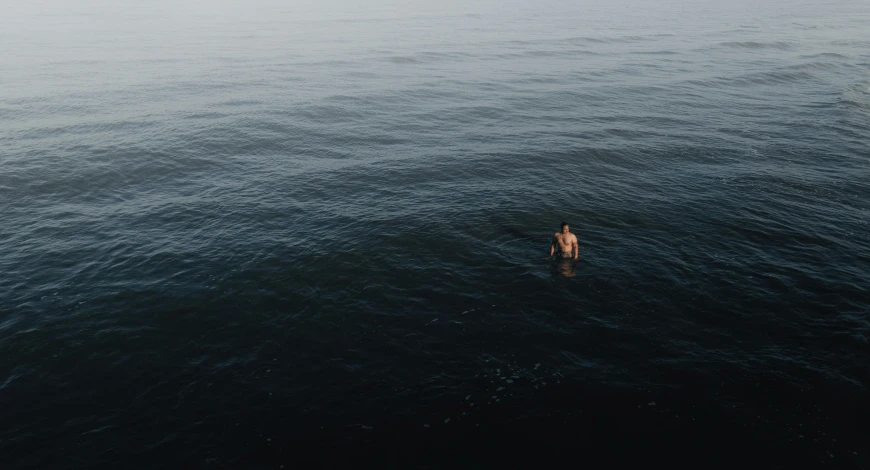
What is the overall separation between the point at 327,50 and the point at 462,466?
143128 millimetres

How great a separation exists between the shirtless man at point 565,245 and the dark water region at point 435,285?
155 cm

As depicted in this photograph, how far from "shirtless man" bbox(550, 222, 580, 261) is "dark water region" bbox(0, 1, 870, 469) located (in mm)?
1551

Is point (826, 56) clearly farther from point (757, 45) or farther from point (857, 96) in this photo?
point (857, 96)

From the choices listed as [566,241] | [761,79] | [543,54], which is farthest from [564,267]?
[543,54]

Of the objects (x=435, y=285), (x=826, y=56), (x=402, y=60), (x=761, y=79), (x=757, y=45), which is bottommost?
(x=435, y=285)

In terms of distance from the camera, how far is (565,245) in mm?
34312

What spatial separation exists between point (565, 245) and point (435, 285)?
32.0 ft

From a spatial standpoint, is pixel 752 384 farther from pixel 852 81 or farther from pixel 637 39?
pixel 637 39

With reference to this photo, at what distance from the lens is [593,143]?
61406 millimetres

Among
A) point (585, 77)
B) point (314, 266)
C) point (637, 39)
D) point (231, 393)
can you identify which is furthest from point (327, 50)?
point (231, 393)

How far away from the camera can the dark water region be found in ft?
71.4

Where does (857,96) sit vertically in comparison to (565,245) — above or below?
above

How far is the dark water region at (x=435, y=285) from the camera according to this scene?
21750 millimetres

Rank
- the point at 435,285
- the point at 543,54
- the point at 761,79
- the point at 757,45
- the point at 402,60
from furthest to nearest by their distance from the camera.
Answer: the point at 757,45, the point at 543,54, the point at 402,60, the point at 761,79, the point at 435,285
